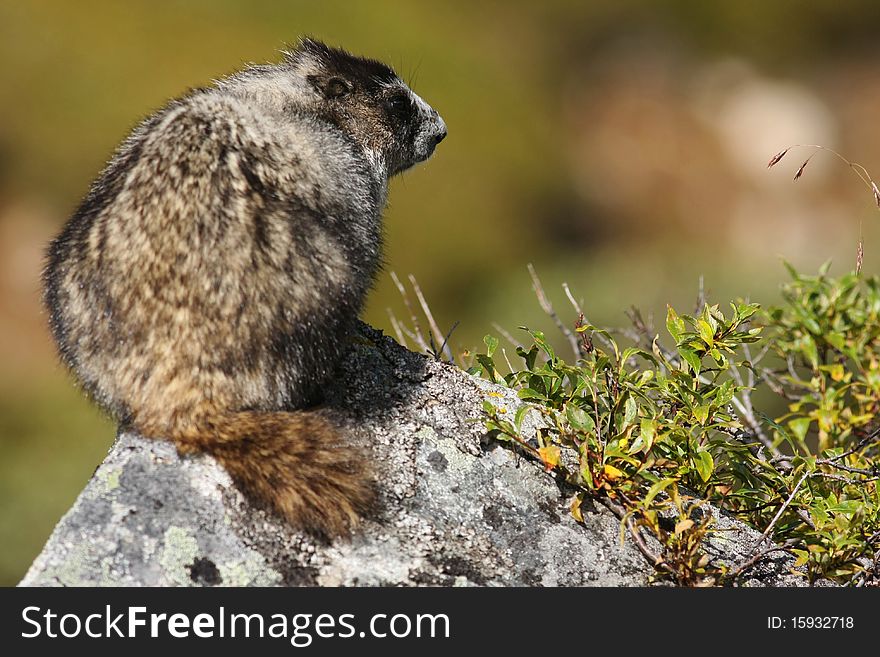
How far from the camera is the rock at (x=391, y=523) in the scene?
3535 mm

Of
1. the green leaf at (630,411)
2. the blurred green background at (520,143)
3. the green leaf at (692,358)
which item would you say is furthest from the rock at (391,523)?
the blurred green background at (520,143)

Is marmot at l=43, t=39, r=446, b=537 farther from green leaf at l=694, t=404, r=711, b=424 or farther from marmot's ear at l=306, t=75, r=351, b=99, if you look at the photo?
green leaf at l=694, t=404, r=711, b=424

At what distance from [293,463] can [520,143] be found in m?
11.8

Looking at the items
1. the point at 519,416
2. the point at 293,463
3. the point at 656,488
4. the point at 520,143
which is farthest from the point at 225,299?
the point at 520,143

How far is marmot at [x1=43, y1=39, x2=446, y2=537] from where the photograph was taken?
12.8ft

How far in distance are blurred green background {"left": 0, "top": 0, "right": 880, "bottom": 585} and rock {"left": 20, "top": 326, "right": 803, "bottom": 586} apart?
4139mm

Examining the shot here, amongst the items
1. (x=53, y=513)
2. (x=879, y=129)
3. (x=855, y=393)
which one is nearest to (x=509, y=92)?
(x=879, y=129)

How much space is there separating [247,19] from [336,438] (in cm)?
1194

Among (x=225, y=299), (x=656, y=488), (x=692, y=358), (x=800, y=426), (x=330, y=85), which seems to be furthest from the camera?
(x=330, y=85)

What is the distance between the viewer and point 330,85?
5.43m

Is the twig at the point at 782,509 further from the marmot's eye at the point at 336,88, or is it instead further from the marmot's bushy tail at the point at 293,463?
the marmot's eye at the point at 336,88

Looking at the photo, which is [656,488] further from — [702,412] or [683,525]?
[702,412]

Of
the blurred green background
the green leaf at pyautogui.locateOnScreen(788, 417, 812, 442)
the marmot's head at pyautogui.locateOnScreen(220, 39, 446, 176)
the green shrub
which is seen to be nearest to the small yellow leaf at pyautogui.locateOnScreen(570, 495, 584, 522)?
the green shrub
